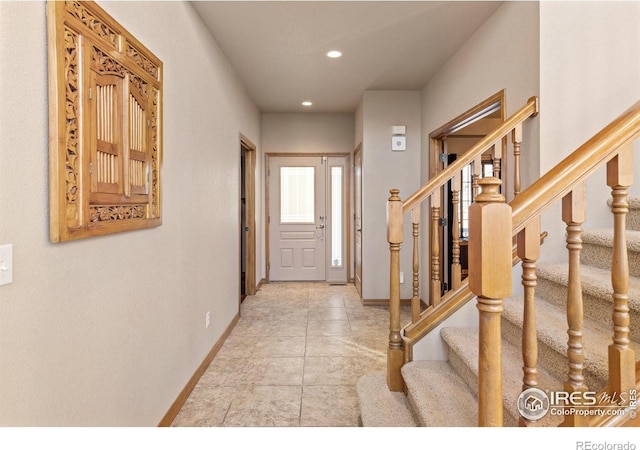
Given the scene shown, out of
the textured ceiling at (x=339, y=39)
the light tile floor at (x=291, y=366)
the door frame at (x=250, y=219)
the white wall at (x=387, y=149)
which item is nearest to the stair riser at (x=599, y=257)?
the light tile floor at (x=291, y=366)

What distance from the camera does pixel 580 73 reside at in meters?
2.22

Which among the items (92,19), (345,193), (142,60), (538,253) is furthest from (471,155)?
(345,193)

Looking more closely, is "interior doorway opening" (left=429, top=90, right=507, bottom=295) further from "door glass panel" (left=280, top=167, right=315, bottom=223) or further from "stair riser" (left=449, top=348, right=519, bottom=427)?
"door glass panel" (left=280, top=167, right=315, bottom=223)

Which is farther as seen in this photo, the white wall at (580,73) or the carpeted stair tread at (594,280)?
the white wall at (580,73)

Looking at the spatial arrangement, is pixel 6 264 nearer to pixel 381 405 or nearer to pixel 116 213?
pixel 116 213

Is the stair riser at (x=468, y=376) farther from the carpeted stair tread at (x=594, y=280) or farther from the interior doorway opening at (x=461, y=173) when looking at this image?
the carpeted stair tread at (x=594, y=280)

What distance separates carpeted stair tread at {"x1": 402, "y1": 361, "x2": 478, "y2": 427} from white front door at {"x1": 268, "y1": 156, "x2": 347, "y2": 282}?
3.87 meters

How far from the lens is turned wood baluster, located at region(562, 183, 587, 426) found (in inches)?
41.6

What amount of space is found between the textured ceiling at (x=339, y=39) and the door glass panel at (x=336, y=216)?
162 cm

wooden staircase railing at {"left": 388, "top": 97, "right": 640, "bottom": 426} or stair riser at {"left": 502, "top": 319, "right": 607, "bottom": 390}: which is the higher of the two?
wooden staircase railing at {"left": 388, "top": 97, "right": 640, "bottom": 426}

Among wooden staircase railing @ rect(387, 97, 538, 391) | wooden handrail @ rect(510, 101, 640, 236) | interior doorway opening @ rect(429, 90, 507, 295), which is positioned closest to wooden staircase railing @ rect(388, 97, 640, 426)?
wooden handrail @ rect(510, 101, 640, 236)

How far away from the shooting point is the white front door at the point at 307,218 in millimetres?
5918

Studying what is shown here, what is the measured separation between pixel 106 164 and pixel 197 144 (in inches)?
48.7
